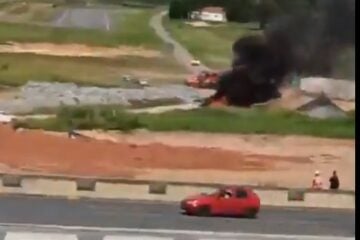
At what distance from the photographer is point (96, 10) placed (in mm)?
2312

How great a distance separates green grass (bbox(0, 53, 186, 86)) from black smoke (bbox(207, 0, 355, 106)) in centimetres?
12

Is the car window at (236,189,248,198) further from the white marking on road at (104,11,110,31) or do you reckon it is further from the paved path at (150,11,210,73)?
the white marking on road at (104,11,110,31)

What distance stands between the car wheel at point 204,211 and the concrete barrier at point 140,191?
3 cm

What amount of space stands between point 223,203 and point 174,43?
1.16 feet

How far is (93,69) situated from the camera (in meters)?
2.29

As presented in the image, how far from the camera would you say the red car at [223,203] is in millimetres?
2264

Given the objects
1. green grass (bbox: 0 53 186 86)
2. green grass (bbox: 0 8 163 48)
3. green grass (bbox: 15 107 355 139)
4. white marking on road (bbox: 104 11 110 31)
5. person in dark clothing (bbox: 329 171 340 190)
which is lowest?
person in dark clothing (bbox: 329 171 340 190)

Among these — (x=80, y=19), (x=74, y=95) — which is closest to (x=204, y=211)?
(x=74, y=95)

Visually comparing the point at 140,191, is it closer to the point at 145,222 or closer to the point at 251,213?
the point at 145,222

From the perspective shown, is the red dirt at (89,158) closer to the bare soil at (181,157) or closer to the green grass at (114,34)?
the bare soil at (181,157)

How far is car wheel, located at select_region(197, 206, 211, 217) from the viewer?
2266mm

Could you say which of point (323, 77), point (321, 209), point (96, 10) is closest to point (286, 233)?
point (321, 209)

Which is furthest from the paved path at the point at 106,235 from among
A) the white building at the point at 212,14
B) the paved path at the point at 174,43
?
the white building at the point at 212,14

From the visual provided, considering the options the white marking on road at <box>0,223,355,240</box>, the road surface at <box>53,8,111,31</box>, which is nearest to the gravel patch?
the road surface at <box>53,8,111,31</box>
